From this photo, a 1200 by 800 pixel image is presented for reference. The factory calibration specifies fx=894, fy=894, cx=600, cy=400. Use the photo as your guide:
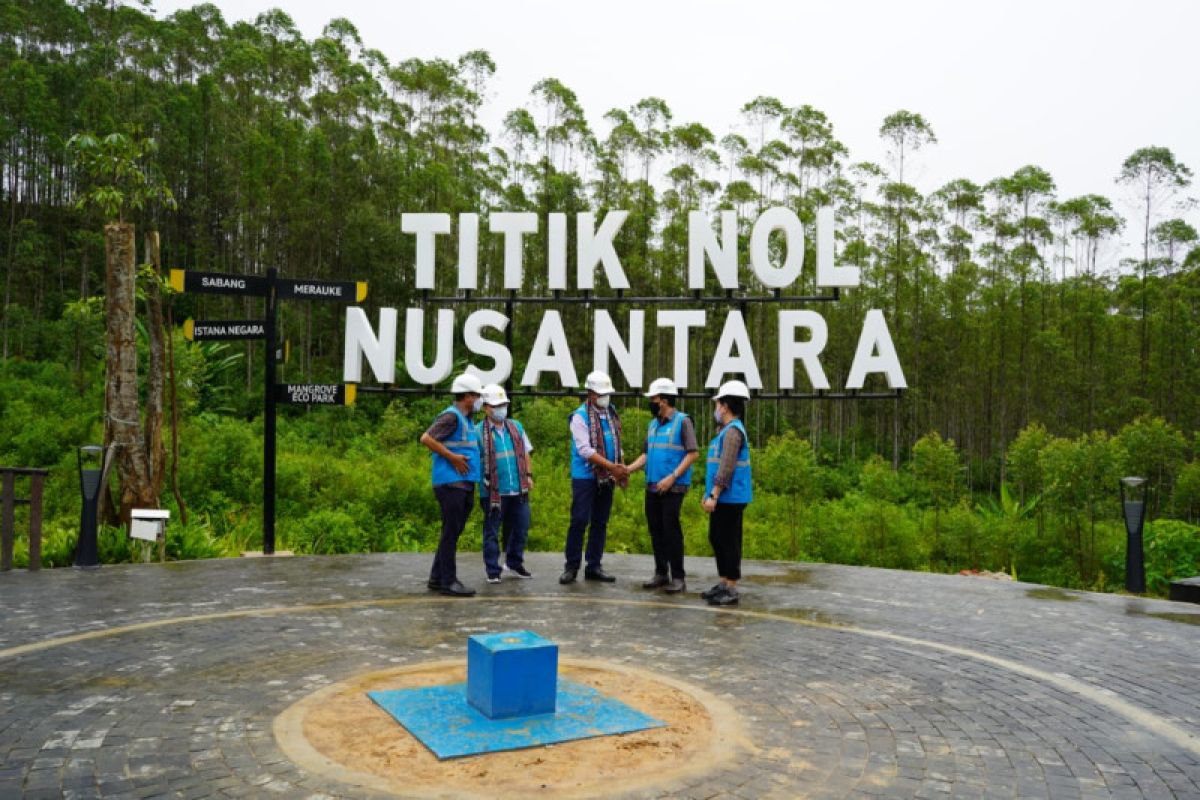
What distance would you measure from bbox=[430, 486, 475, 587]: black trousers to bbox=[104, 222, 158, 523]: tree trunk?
475 centimetres

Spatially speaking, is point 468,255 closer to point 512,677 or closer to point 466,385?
point 466,385

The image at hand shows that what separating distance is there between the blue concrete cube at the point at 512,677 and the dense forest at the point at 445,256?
15266 millimetres

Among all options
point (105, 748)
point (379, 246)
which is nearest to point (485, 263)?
point (379, 246)

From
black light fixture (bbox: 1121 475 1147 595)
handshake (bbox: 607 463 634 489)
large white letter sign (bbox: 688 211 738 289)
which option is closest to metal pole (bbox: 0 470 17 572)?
handshake (bbox: 607 463 634 489)

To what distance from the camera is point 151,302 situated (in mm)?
12008

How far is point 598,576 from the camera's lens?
27.3ft

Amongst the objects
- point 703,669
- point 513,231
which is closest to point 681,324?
point 513,231

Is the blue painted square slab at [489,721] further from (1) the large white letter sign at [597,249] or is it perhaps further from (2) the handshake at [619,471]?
(1) the large white letter sign at [597,249]

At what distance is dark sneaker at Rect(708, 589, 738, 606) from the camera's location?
286 inches

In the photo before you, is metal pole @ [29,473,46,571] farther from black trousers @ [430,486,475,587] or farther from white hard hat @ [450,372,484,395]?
white hard hat @ [450,372,484,395]

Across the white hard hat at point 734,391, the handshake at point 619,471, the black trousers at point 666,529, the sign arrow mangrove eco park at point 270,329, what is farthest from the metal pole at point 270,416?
the white hard hat at point 734,391

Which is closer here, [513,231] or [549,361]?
[549,361]

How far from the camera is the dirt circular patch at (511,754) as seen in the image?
3.36 metres

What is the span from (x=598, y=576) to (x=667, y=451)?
1557 millimetres
